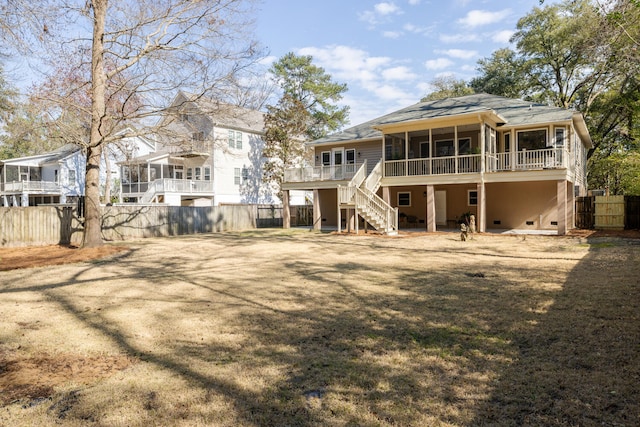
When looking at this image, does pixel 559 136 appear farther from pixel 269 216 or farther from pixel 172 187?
pixel 172 187

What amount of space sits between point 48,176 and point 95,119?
31518 mm

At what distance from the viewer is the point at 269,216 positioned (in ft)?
101

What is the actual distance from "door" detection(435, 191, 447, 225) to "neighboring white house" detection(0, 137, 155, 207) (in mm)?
26635

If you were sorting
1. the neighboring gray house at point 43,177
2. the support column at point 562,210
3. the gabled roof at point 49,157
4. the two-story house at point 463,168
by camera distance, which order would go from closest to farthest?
1. the support column at point 562,210
2. the two-story house at point 463,168
3. the neighboring gray house at point 43,177
4. the gabled roof at point 49,157

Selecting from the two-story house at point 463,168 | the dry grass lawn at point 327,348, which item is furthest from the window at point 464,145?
the dry grass lawn at point 327,348

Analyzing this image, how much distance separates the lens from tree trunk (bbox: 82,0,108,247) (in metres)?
14.2

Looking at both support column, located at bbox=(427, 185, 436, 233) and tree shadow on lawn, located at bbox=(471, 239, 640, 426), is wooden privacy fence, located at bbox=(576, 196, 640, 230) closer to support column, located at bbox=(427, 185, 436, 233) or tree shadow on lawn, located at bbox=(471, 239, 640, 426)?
support column, located at bbox=(427, 185, 436, 233)

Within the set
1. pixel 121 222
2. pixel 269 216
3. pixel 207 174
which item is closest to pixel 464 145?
pixel 269 216

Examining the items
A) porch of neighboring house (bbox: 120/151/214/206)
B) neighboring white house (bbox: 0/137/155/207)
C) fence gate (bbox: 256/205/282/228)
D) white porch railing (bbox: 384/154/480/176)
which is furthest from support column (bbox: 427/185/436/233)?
neighboring white house (bbox: 0/137/155/207)

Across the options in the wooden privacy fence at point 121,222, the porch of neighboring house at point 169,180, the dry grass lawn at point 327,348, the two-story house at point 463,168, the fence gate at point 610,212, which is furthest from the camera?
the porch of neighboring house at point 169,180

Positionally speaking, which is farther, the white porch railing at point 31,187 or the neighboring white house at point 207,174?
the white porch railing at point 31,187

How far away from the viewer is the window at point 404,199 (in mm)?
24731

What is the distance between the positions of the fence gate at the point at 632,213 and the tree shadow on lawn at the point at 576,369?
52.0ft

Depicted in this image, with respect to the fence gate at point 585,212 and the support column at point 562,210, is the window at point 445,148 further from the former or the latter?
the fence gate at point 585,212
